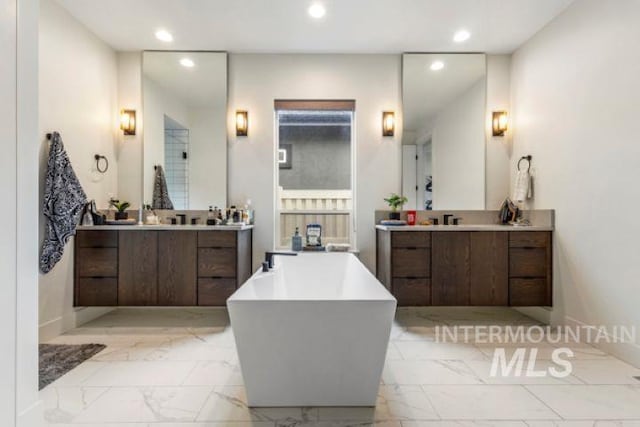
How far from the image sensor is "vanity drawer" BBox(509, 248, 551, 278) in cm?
314

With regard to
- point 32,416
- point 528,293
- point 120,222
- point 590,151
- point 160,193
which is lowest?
point 32,416

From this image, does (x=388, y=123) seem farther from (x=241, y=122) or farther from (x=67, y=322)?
(x=67, y=322)

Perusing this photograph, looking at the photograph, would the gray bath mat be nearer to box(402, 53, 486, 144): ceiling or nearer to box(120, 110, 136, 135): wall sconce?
box(120, 110, 136, 135): wall sconce

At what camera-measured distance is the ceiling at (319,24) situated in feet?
9.39

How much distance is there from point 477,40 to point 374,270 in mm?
2528

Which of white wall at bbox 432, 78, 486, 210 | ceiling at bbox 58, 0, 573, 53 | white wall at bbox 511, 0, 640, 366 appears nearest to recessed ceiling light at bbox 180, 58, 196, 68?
ceiling at bbox 58, 0, 573, 53

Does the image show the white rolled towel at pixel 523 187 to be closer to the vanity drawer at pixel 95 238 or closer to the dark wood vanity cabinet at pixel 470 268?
the dark wood vanity cabinet at pixel 470 268

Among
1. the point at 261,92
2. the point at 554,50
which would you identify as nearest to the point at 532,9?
the point at 554,50

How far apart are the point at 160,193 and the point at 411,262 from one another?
2653mm

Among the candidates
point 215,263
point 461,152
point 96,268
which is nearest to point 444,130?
point 461,152

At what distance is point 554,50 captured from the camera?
3.05 meters

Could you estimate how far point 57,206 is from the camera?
271 centimetres

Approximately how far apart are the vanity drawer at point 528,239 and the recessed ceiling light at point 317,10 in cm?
254

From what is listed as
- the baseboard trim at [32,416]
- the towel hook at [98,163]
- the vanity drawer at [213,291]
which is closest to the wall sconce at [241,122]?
the towel hook at [98,163]
